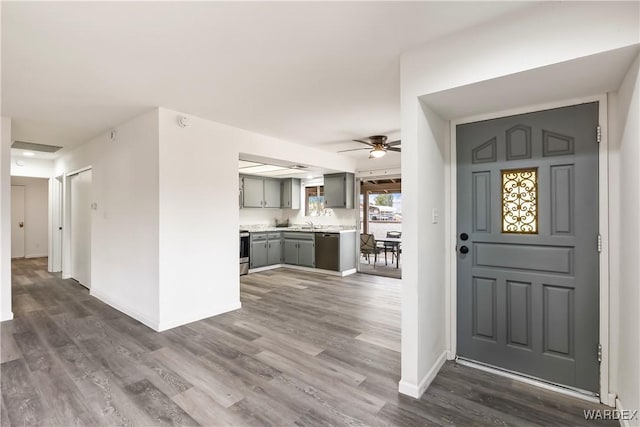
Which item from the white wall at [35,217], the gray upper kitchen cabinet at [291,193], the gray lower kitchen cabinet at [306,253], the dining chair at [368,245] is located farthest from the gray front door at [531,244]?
the white wall at [35,217]

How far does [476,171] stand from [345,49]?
1.46 m

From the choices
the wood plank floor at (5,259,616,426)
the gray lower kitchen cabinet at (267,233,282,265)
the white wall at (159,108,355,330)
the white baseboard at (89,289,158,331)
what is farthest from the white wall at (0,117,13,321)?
the gray lower kitchen cabinet at (267,233,282,265)

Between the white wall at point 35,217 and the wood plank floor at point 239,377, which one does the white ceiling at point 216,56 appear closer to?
the wood plank floor at point 239,377

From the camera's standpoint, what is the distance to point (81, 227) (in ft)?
17.8

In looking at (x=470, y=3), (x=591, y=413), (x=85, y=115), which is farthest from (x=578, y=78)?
→ (x=85, y=115)

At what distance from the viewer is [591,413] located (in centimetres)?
195

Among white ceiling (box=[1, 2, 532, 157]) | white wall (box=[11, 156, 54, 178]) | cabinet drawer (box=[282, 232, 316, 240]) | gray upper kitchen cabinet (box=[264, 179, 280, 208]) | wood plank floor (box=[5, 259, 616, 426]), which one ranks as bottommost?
wood plank floor (box=[5, 259, 616, 426])

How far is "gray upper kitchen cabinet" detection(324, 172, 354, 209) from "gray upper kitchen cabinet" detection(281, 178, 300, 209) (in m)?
1.17

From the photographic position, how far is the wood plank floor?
6.42ft

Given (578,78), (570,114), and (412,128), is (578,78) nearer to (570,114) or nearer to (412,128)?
(570,114)

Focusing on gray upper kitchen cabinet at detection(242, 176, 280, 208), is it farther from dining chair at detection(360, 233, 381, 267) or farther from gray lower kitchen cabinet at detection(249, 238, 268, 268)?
dining chair at detection(360, 233, 381, 267)

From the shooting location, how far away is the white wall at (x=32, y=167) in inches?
244

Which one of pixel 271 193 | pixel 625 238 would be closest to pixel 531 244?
pixel 625 238

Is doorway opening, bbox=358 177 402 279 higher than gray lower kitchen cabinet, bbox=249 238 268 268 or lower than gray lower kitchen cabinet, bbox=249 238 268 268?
higher
